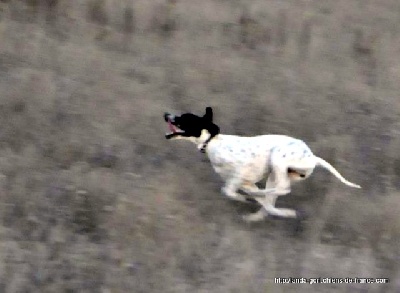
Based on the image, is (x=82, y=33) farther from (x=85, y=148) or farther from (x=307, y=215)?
(x=307, y=215)

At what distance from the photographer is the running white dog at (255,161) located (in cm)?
442

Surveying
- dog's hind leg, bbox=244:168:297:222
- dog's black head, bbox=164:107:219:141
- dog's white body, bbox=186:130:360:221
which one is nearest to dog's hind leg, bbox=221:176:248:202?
dog's white body, bbox=186:130:360:221

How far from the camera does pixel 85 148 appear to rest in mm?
5391

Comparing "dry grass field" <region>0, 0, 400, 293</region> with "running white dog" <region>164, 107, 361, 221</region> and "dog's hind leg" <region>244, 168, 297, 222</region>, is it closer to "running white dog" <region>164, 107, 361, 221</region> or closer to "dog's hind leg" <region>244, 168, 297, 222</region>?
"dog's hind leg" <region>244, 168, 297, 222</region>

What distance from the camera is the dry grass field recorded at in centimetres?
422

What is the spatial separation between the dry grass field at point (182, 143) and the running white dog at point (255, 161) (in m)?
0.20

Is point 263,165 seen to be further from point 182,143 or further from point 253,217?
point 182,143

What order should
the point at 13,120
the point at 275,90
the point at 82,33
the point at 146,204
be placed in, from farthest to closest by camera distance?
the point at 82,33
the point at 275,90
the point at 13,120
the point at 146,204

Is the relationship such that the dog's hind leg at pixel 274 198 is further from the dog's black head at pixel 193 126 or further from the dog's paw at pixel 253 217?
the dog's black head at pixel 193 126

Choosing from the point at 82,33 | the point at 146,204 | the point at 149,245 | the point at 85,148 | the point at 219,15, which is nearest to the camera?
the point at 149,245

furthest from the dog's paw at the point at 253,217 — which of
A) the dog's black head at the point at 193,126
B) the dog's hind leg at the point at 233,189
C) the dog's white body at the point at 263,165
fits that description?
the dog's black head at the point at 193,126

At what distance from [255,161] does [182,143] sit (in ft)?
3.84

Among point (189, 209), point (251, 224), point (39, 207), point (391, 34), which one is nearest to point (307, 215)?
point (251, 224)

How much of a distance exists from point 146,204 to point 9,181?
3.24 ft
